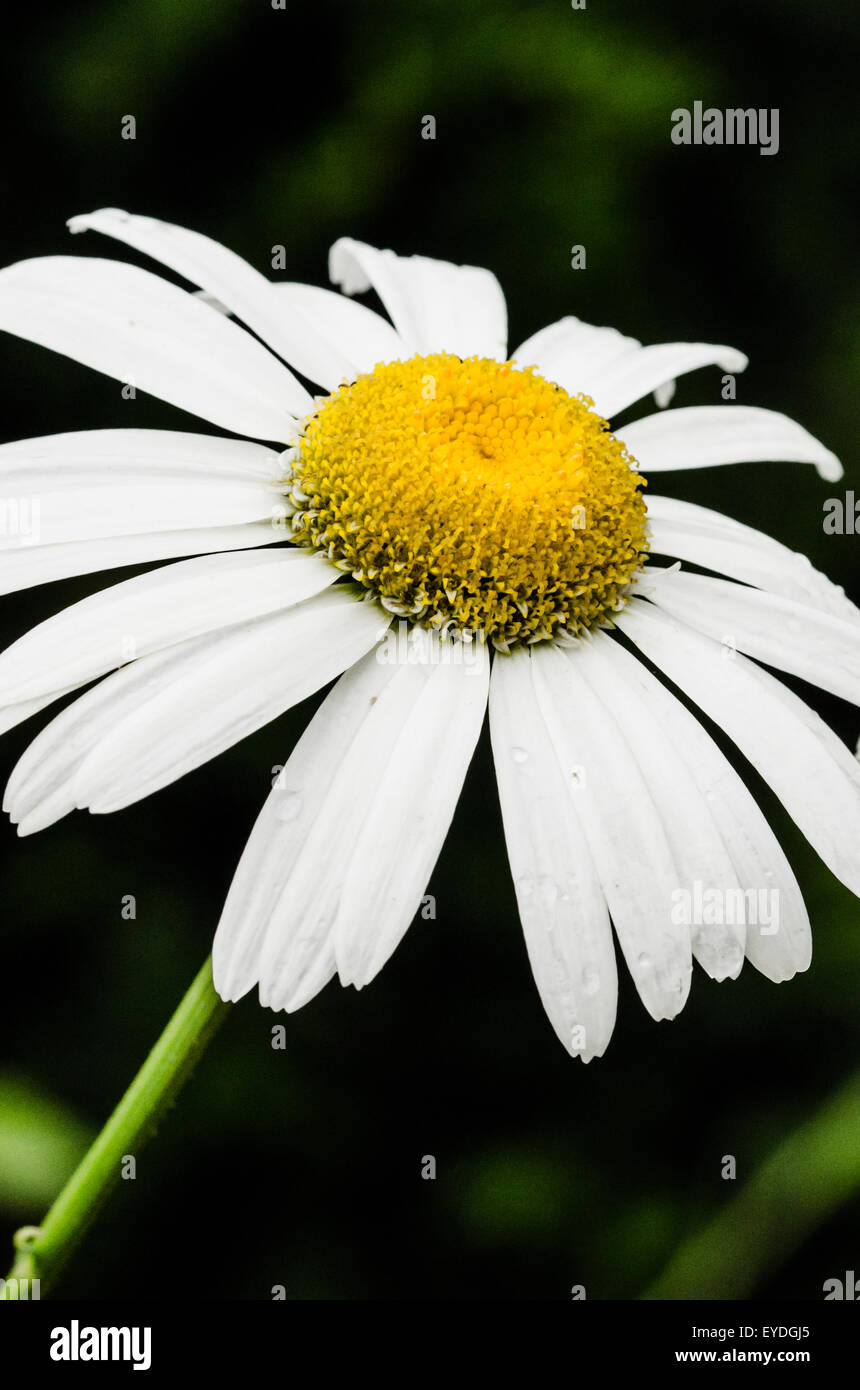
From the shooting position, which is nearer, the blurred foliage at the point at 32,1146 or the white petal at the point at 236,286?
the white petal at the point at 236,286

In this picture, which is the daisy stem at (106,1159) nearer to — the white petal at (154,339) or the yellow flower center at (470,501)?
the yellow flower center at (470,501)

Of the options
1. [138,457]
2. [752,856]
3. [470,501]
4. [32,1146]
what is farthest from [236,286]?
[32,1146]

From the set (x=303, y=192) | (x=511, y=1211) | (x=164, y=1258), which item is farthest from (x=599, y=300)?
(x=164, y=1258)

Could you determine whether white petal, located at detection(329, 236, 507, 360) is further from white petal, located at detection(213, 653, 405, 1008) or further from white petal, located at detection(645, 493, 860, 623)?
white petal, located at detection(213, 653, 405, 1008)

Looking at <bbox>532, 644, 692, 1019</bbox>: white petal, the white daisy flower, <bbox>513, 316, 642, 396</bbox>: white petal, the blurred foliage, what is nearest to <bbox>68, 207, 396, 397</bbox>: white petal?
the white daisy flower

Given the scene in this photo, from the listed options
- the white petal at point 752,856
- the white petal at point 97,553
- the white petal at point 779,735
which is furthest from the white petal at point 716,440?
the white petal at point 97,553

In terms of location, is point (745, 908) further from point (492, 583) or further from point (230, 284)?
point (230, 284)

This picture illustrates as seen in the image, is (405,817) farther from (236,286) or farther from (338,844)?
(236,286)
